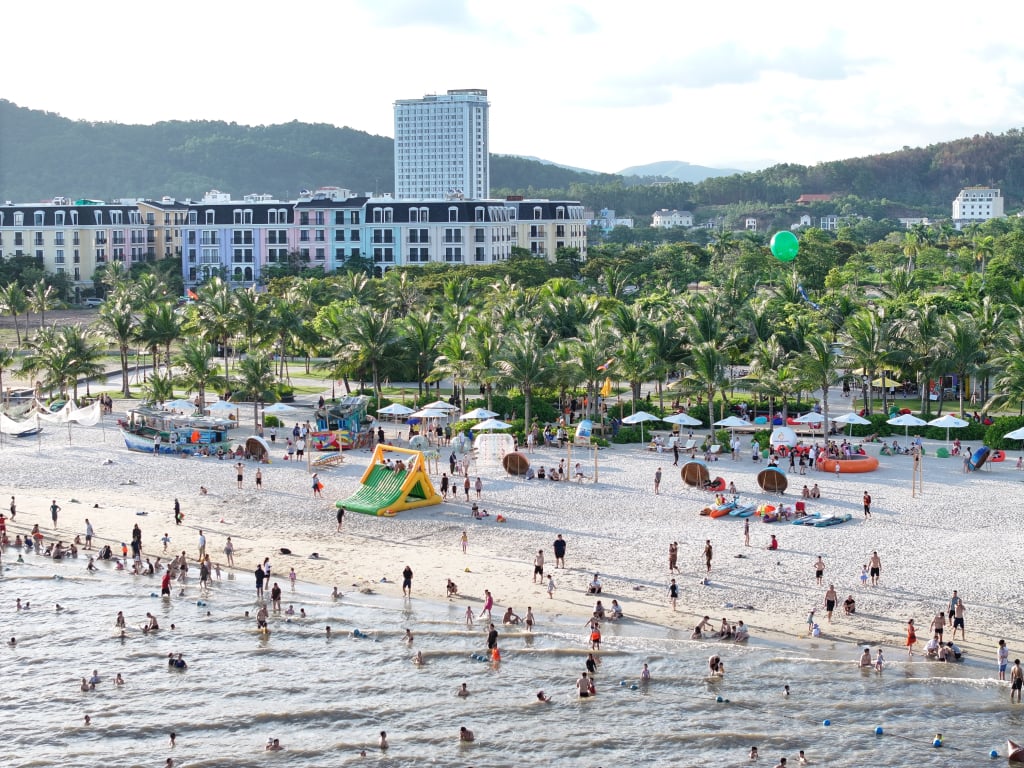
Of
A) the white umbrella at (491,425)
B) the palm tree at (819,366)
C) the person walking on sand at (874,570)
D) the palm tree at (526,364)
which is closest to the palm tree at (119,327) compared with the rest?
the palm tree at (526,364)

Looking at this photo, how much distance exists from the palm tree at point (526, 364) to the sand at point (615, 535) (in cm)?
292

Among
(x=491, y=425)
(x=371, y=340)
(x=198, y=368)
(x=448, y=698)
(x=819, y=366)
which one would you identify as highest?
(x=371, y=340)

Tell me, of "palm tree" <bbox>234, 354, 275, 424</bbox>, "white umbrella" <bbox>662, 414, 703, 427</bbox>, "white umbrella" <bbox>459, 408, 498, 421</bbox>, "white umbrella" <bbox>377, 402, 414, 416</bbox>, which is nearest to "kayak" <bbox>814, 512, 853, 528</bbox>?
"white umbrella" <bbox>662, 414, 703, 427</bbox>

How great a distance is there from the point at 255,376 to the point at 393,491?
1334cm

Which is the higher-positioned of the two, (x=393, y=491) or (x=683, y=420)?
(x=683, y=420)

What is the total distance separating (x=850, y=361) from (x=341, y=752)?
31.3 m

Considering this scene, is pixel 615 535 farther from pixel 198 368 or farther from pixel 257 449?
pixel 198 368

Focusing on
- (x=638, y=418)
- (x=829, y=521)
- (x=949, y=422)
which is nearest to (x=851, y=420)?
(x=949, y=422)

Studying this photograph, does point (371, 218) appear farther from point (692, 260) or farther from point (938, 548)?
point (938, 548)

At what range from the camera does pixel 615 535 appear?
3469 cm

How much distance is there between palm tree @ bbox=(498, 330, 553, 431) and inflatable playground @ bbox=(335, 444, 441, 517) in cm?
842

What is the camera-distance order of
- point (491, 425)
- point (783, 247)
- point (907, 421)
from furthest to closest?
1. point (783, 247)
2. point (491, 425)
3. point (907, 421)

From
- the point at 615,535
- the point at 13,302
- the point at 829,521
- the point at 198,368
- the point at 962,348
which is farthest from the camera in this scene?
the point at 13,302

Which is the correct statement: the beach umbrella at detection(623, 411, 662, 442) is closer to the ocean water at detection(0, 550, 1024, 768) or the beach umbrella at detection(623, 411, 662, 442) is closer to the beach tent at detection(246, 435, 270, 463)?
the beach tent at detection(246, 435, 270, 463)
